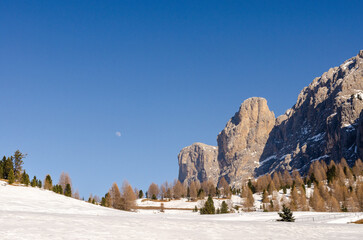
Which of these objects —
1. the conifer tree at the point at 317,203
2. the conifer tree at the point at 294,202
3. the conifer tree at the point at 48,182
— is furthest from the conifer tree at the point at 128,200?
the conifer tree at the point at 317,203

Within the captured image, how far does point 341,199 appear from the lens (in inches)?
4852

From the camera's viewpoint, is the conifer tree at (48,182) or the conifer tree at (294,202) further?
the conifer tree at (294,202)

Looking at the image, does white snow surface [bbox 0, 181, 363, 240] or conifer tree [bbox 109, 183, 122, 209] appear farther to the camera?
conifer tree [bbox 109, 183, 122, 209]

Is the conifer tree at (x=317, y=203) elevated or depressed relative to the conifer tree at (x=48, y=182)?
depressed

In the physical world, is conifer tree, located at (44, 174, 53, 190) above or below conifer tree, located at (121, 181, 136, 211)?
above

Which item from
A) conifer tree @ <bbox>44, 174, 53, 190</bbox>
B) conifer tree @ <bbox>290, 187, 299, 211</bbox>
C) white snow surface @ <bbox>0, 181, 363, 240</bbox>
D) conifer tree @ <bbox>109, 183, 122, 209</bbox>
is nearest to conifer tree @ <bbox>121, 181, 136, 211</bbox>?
conifer tree @ <bbox>109, 183, 122, 209</bbox>

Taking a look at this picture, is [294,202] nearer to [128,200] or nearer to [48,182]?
[128,200]

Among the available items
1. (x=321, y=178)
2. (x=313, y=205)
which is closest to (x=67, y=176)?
(x=313, y=205)

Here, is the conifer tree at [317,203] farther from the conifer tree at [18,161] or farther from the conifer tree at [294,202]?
the conifer tree at [18,161]

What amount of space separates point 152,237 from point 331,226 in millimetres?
20026

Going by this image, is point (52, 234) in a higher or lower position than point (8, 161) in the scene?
lower

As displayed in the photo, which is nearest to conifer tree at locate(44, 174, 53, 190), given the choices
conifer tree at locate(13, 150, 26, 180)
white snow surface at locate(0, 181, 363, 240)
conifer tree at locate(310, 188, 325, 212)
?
conifer tree at locate(13, 150, 26, 180)

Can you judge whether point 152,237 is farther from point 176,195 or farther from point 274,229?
point 176,195

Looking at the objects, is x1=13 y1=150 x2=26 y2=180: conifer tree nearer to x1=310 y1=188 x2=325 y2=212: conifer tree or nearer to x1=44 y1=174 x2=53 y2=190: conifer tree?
x1=44 y1=174 x2=53 y2=190: conifer tree
